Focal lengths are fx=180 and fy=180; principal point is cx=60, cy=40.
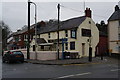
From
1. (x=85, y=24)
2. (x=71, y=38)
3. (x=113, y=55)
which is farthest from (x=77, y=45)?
(x=113, y=55)

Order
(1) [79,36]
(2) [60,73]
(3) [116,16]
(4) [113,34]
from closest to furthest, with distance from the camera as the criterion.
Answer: (2) [60,73], (1) [79,36], (4) [113,34], (3) [116,16]

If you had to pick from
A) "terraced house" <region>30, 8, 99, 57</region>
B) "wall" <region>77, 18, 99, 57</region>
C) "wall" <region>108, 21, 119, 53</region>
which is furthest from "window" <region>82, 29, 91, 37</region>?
"wall" <region>108, 21, 119, 53</region>

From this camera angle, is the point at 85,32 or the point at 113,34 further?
the point at 113,34

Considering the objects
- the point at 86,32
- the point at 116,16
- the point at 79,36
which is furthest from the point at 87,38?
the point at 116,16

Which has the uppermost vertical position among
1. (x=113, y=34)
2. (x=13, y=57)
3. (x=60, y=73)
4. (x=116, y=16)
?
(x=116, y=16)

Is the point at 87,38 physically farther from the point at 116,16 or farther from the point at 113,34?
the point at 116,16

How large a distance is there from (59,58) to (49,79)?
14396 millimetres

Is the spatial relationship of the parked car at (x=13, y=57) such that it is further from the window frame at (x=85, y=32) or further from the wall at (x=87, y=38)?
the window frame at (x=85, y=32)

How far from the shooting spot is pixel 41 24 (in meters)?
A: 49.2

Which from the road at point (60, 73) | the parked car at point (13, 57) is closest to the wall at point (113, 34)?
the parked car at point (13, 57)

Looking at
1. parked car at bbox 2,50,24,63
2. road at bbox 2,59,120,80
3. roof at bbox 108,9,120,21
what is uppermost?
Answer: roof at bbox 108,9,120,21

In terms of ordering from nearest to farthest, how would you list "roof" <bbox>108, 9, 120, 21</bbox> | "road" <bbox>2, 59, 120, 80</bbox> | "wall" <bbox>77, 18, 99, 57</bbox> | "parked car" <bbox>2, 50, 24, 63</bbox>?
1. "road" <bbox>2, 59, 120, 80</bbox>
2. "parked car" <bbox>2, 50, 24, 63</bbox>
3. "wall" <bbox>77, 18, 99, 57</bbox>
4. "roof" <bbox>108, 9, 120, 21</bbox>

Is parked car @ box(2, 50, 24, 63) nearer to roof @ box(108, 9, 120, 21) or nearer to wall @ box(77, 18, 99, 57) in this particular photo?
wall @ box(77, 18, 99, 57)

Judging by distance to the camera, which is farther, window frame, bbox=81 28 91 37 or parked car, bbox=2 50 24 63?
window frame, bbox=81 28 91 37
